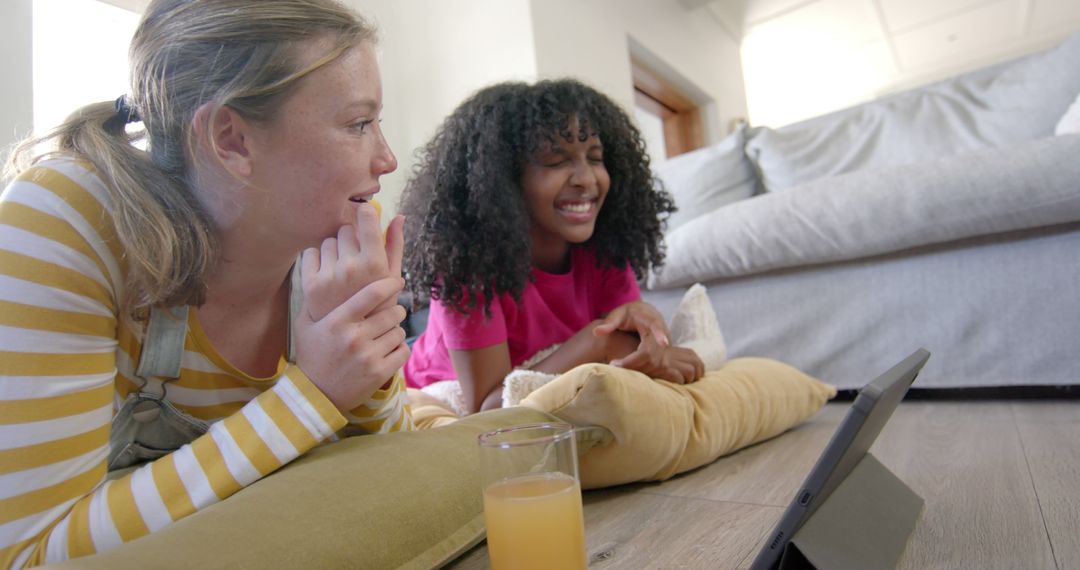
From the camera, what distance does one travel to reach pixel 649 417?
863 millimetres

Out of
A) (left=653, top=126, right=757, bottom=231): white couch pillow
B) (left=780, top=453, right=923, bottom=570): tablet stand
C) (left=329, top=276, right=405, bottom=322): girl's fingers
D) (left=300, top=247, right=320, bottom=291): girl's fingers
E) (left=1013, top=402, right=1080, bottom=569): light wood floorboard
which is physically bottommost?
(left=1013, top=402, right=1080, bottom=569): light wood floorboard

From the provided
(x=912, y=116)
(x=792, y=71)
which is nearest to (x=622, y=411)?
(x=912, y=116)

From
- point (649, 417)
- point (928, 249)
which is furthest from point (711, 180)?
point (649, 417)

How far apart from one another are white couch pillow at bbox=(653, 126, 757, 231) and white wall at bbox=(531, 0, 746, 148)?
71cm

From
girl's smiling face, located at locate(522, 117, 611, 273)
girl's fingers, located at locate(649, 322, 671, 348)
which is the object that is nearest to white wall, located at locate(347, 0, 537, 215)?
girl's smiling face, located at locate(522, 117, 611, 273)

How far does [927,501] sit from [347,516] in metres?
0.65

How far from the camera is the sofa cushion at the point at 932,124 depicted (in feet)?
→ 5.51

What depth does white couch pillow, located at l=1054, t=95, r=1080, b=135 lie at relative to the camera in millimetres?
1421

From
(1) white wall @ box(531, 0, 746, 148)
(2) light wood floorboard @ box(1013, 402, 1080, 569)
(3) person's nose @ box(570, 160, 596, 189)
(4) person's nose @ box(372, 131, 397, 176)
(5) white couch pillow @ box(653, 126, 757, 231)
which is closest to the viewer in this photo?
(2) light wood floorboard @ box(1013, 402, 1080, 569)

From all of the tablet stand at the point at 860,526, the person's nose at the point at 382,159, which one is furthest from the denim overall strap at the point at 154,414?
the tablet stand at the point at 860,526

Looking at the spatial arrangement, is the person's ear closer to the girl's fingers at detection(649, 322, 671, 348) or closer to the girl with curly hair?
the girl with curly hair

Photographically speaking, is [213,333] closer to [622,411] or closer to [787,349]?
[622,411]

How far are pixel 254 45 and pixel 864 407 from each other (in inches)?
26.3

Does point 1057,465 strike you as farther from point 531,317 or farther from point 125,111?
point 125,111
